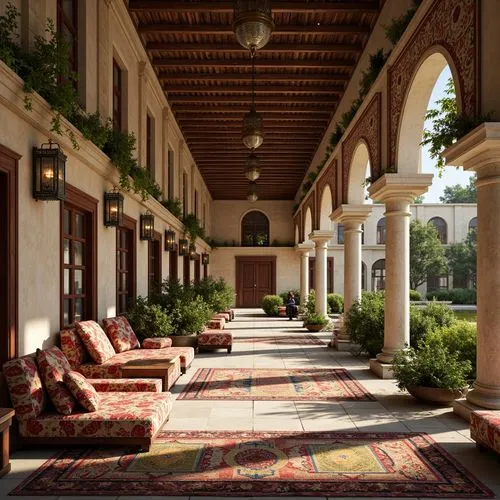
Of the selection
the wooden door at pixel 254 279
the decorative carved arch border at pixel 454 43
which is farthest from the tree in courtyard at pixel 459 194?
the decorative carved arch border at pixel 454 43

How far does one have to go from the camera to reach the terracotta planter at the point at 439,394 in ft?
21.8

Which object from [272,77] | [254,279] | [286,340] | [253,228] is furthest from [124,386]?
[253,228]

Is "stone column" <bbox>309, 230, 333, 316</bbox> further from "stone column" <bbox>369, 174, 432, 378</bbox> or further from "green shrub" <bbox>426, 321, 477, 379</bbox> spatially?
"green shrub" <bbox>426, 321, 477, 379</bbox>

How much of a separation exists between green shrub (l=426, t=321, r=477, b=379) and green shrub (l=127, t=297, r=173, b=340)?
465 centimetres

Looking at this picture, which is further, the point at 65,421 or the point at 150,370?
the point at 150,370

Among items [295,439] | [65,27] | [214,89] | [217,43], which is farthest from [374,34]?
[295,439]

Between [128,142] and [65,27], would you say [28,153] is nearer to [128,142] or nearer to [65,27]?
[65,27]

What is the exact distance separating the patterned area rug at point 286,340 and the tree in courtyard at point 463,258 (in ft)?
75.0

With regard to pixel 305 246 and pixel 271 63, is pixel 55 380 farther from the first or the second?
pixel 305 246

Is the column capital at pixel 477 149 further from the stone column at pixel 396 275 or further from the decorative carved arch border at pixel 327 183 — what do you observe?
the decorative carved arch border at pixel 327 183

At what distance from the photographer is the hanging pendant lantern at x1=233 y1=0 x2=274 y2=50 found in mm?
5254

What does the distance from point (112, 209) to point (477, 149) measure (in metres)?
5.38

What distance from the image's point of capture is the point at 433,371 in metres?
6.72

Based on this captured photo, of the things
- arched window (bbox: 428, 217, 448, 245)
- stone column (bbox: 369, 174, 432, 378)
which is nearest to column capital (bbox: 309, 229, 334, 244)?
stone column (bbox: 369, 174, 432, 378)
